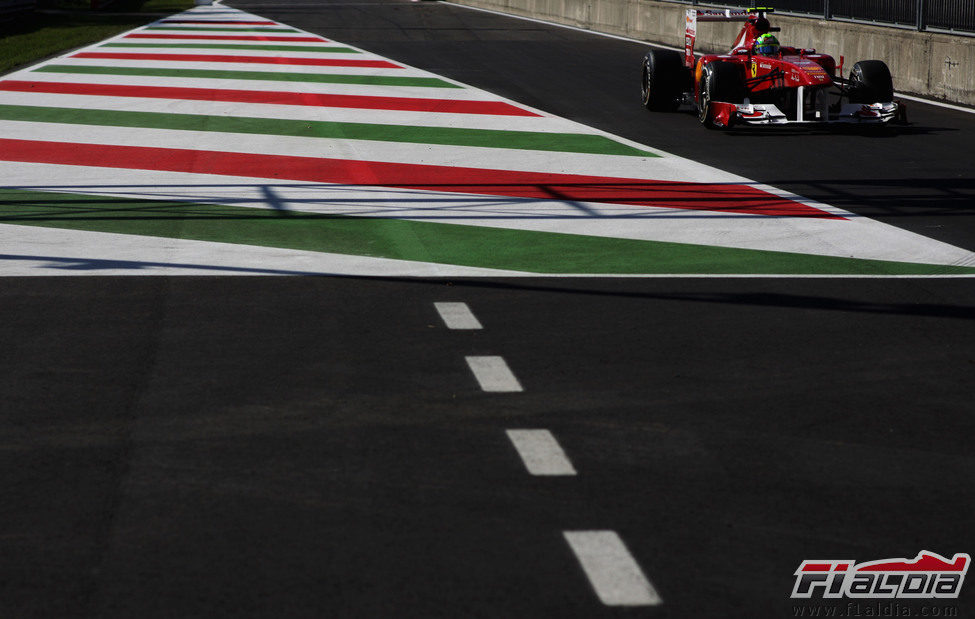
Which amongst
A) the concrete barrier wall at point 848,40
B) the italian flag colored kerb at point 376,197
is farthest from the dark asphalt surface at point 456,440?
the concrete barrier wall at point 848,40

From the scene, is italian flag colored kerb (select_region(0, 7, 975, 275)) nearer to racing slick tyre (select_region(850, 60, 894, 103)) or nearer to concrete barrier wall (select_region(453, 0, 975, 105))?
racing slick tyre (select_region(850, 60, 894, 103))

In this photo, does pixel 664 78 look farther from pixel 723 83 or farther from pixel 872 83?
pixel 872 83

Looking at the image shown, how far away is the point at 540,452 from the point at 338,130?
11.1 meters

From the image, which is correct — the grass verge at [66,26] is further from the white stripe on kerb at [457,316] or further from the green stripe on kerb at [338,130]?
the white stripe on kerb at [457,316]

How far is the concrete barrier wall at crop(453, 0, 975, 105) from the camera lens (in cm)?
1931

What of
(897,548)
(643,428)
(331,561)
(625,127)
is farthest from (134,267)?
(625,127)

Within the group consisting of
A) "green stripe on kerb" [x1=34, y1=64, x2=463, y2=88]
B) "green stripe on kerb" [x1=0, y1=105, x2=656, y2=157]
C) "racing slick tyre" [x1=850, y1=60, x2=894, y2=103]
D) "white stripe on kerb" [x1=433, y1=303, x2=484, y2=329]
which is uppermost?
"racing slick tyre" [x1=850, y1=60, x2=894, y2=103]

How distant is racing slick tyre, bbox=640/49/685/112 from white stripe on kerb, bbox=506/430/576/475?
12491 millimetres

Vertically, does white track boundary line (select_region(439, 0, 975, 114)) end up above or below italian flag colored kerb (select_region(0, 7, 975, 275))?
above

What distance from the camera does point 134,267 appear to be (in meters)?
9.22

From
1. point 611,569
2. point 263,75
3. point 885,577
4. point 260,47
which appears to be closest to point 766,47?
point 263,75

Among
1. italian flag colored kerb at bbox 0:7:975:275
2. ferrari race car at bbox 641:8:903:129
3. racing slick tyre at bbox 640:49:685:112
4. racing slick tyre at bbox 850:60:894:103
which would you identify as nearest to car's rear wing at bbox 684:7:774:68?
ferrari race car at bbox 641:8:903:129

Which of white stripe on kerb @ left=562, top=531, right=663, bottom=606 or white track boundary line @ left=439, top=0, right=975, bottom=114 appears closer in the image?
white stripe on kerb @ left=562, top=531, right=663, bottom=606

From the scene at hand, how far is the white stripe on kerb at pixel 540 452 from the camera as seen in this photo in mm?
5559
